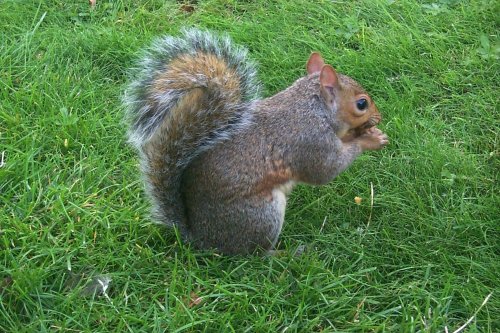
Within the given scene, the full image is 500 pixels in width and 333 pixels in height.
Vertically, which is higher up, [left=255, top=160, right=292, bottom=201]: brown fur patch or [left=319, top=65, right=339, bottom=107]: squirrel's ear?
[left=319, top=65, right=339, bottom=107]: squirrel's ear

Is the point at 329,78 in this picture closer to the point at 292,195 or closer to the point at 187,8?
the point at 292,195

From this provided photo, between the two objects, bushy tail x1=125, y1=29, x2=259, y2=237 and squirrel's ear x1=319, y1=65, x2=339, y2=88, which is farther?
squirrel's ear x1=319, y1=65, x2=339, y2=88

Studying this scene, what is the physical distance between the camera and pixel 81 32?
2.90 m

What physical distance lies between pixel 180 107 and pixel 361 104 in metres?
0.54

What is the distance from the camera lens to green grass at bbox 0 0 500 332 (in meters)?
1.83

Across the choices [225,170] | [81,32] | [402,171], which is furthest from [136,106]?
[81,32]

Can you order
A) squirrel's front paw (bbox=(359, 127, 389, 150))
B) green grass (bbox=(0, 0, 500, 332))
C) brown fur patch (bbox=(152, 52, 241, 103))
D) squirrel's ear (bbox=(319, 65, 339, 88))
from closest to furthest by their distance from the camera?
green grass (bbox=(0, 0, 500, 332)) → brown fur patch (bbox=(152, 52, 241, 103)) → squirrel's ear (bbox=(319, 65, 339, 88)) → squirrel's front paw (bbox=(359, 127, 389, 150))

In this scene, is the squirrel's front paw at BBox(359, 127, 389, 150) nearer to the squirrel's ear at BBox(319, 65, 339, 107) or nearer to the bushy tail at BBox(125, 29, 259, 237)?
the squirrel's ear at BBox(319, 65, 339, 107)

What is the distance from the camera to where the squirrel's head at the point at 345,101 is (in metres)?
2.08

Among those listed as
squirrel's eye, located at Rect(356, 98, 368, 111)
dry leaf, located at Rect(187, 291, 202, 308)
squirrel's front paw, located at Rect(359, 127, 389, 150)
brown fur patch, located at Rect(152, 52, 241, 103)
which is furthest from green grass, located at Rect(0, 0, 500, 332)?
brown fur patch, located at Rect(152, 52, 241, 103)

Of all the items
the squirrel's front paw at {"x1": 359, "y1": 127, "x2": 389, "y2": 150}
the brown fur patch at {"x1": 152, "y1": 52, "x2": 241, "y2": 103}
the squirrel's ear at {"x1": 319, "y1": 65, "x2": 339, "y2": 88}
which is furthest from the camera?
the squirrel's front paw at {"x1": 359, "y1": 127, "x2": 389, "y2": 150}

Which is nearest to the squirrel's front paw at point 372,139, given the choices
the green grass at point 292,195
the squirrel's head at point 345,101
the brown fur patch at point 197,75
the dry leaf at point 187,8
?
the squirrel's head at point 345,101

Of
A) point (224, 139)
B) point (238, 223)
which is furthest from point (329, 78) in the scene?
point (238, 223)

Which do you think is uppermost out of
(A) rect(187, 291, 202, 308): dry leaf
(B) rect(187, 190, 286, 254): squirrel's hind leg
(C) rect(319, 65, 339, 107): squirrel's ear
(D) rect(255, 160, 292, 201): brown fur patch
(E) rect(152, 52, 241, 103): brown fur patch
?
(E) rect(152, 52, 241, 103): brown fur patch
